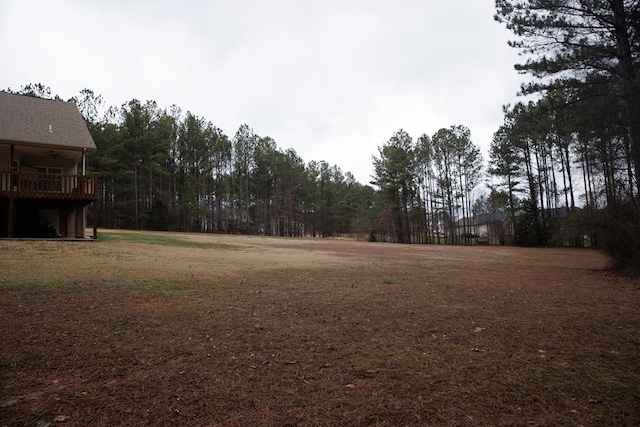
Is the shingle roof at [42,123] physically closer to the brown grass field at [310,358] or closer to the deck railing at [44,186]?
the deck railing at [44,186]

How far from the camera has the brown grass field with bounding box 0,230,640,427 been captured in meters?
2.15

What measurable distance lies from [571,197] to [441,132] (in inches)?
577

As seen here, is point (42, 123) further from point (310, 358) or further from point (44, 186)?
point (310, 358)

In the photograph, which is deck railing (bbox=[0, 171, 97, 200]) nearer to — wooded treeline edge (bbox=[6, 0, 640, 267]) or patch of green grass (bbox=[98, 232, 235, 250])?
patch of green grass (bbox=[98, 232, 235, 250])

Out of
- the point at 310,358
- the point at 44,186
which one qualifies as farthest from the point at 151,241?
the point at 310,358

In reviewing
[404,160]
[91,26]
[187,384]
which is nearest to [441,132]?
[404,160]

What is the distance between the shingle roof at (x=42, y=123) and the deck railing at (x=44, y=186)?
1.68 meters

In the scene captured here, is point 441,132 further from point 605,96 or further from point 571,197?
point 605,96

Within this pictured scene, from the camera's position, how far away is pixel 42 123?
1711cm

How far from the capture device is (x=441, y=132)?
38.6 m

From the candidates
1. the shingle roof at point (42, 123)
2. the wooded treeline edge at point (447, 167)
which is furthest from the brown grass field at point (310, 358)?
the shingle roof at point (42, 123)

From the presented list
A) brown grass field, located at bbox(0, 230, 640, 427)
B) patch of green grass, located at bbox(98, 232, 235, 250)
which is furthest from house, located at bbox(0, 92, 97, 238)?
brown grass field, located at bbox(0, 230, 640, 427)

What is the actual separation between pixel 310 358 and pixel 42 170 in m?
21.7

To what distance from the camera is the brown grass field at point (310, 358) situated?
215 centimetres
